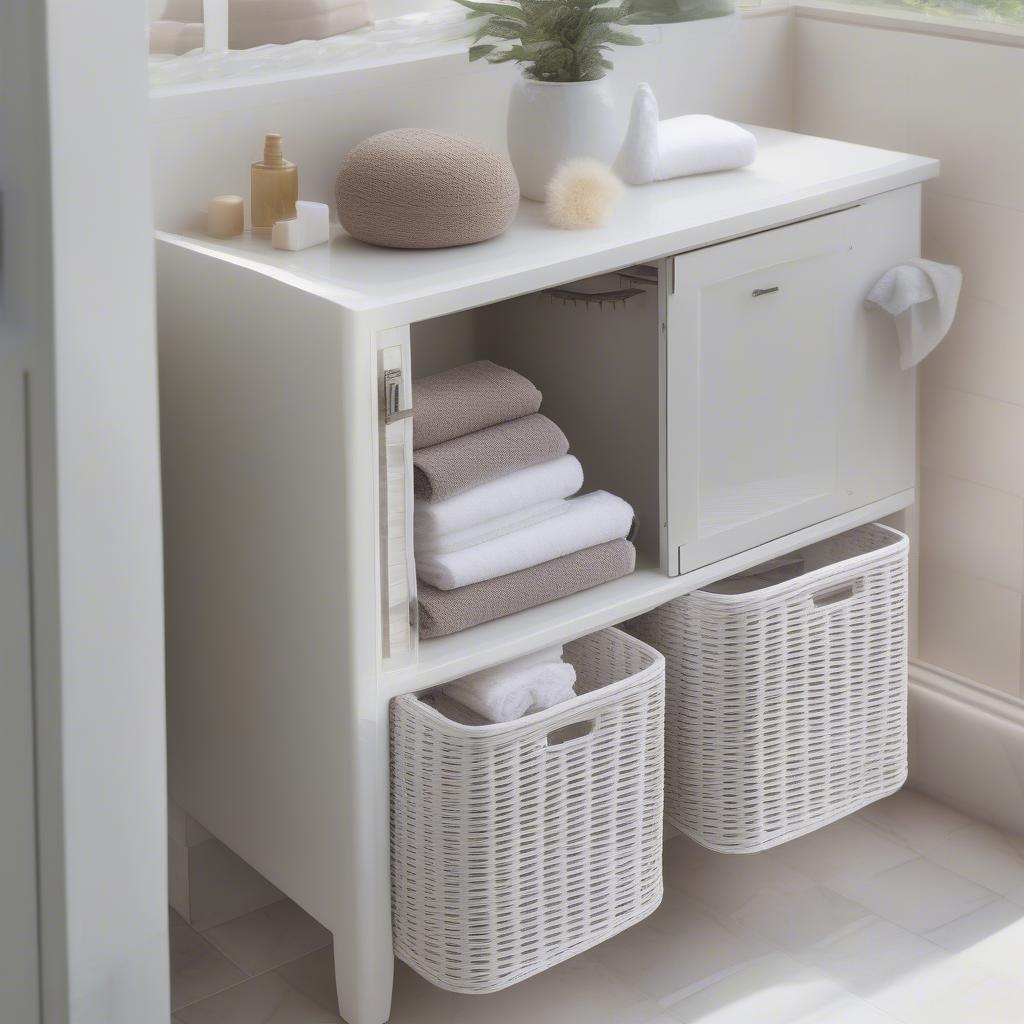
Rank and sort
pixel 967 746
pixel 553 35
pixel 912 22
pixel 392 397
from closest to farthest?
pixel 392 397 < pixel 553 35 < pixel 912 22 < pixel 967 746

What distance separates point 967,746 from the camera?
7.32 feet

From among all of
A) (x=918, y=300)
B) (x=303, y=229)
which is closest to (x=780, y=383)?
(x=918, y=300)

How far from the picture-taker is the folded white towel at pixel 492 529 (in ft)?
5.46

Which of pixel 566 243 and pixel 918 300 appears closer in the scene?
pixel 566 243

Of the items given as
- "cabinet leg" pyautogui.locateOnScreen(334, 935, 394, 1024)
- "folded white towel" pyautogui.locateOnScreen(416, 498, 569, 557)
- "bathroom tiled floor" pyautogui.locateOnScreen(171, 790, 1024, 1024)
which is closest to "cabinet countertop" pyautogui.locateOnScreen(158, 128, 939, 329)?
"folded white towel" pyautogui.locateOnScreen(416, 498, 569, 557)

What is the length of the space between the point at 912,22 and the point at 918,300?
0.40 meters

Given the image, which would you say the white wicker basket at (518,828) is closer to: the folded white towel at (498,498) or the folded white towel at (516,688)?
the folded white towel at (516,688)

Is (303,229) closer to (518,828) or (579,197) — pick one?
(579,197)

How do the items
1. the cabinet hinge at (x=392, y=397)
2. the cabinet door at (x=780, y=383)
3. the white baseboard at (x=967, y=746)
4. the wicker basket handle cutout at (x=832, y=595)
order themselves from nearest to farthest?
1. the cabinet hinge at (x=392, y=397)
2. the cabinet door at (x=780, y=383)
3. the wicker basket handle cutout at (x=832, y=595)
4. the white baseboard at (x=967, y=746)

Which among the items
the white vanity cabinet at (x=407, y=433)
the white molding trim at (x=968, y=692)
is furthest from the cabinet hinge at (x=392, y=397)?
the white molding trim at (x=968, y=692)

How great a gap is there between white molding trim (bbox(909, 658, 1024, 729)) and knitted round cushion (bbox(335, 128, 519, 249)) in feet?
3.28

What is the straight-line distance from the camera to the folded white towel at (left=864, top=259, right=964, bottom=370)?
6.42 feet

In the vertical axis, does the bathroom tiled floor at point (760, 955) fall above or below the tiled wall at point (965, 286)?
below

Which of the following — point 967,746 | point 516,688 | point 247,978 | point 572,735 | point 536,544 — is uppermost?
point 536,544
